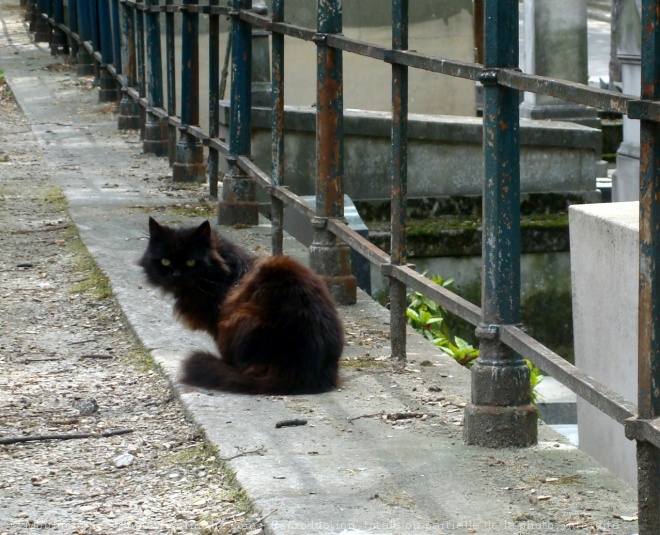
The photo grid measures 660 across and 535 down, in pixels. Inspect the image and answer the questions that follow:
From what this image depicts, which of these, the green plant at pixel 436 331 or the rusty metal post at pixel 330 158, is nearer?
the rusty metal post at pixel 330 158

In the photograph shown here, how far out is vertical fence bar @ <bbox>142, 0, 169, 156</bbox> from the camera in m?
9.50

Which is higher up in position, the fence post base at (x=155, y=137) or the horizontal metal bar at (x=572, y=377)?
the fence post base at (x=155, y=137)

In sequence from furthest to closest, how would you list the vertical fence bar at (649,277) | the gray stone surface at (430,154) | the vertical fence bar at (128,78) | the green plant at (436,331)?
the vertical fence bar at (128,78) → the gray stone surface at (430,154) → the green plant at (436,331) → the vertical fence bar at (649,277)

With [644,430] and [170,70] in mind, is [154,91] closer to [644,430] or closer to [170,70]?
[170,70]

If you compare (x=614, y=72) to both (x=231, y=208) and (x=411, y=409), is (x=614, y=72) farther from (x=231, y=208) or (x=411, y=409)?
(x=411, y=409)

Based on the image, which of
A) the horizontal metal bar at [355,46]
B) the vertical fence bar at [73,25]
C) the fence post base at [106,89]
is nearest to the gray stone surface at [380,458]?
the horizontal metal bar at [355,46]

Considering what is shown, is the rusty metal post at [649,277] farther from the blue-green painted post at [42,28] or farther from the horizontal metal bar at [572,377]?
the blue-green painted post at [42,28]

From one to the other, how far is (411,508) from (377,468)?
293 mm

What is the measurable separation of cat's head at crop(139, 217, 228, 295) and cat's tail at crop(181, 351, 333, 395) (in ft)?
Result: 1.93

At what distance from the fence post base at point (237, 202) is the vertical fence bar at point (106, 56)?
7.12 m

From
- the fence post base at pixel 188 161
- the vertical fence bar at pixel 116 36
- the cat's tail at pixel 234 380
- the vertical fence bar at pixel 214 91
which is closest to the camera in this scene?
the cat's tail at pixel 234 380

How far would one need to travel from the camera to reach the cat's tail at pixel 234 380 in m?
3.76

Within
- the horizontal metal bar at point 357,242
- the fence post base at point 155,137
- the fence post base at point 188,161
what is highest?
the fence post base at point 155,137

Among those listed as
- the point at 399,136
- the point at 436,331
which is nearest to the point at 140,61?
the point at 436,331
